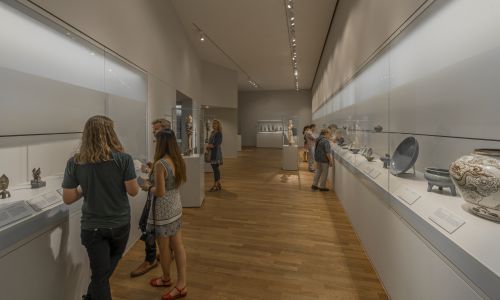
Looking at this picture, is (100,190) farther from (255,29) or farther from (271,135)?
(271,135)

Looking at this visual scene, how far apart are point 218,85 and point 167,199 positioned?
10.2 meters

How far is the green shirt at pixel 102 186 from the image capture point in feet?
5.83

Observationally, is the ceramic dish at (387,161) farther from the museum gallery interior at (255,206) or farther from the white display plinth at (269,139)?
the white display plinth at (269,139)

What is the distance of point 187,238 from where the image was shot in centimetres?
371

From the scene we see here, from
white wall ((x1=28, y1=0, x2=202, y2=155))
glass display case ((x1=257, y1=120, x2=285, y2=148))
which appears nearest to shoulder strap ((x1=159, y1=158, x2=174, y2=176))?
white wall ((x1=28, y1=0, x2=202, y2=155))

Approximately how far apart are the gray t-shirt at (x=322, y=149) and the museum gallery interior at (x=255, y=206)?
3.68 ft

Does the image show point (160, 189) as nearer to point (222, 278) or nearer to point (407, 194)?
point (222, 278)

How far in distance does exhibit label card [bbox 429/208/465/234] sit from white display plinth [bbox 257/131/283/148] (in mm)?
17723

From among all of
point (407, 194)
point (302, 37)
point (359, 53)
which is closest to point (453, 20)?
point (407, 194)

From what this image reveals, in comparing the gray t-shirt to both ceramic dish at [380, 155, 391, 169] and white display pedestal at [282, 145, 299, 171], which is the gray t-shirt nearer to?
white display pedestal at [282, 145, 299, 171]

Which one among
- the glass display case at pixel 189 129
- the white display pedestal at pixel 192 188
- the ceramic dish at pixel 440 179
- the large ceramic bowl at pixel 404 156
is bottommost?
the white display pedestal at pixel 192 188

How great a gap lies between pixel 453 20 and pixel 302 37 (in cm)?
744

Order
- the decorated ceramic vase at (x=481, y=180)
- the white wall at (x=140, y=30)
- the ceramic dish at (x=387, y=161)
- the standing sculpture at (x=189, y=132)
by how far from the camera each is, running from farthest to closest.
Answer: the standing sculpture at (x=189, y=132)
the white wall at (x=140, y=30)
the ceramic dish at (x=387, y=161)
the decorated ceramic vase at (x=481, y=180)

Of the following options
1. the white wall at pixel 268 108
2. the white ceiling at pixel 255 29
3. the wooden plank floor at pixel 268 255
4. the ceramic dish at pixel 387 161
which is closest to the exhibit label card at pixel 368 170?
the ceramic dish at pixel 387 161
